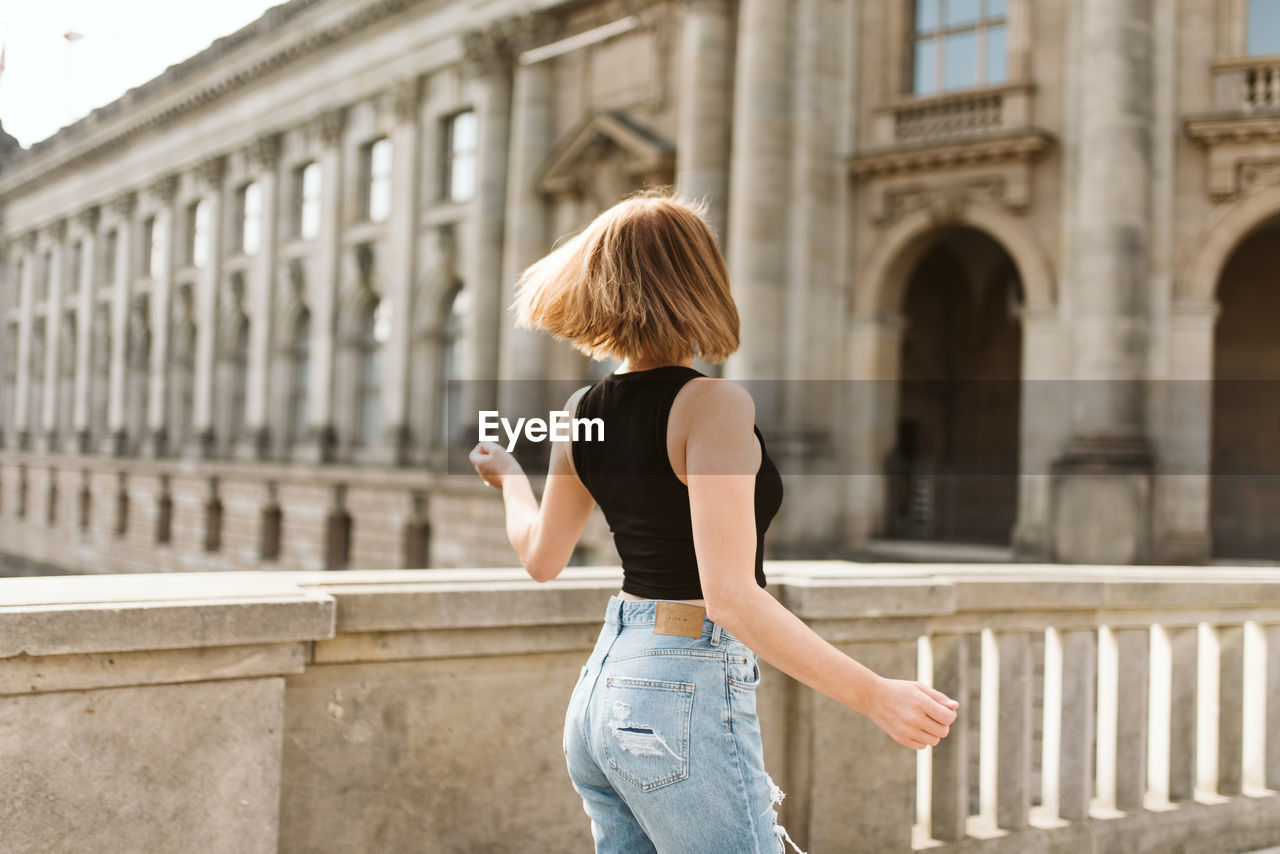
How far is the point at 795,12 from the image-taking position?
19.0m

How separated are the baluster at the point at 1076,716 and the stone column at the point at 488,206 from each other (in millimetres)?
21420

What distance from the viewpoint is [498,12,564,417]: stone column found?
77.4 ft

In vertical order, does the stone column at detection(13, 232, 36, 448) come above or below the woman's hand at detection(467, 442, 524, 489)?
above

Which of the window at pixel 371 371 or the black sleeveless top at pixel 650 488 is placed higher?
the window at pixel 371 371

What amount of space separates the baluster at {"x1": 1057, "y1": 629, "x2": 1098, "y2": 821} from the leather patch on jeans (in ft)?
8.39

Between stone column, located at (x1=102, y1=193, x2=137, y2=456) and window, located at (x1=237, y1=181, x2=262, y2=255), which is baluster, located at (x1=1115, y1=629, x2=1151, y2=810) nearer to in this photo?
window, located at (x1=237, y1=181, x2=262, y2=255)

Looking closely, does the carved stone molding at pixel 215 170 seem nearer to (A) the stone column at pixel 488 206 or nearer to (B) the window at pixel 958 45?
(A) the stone column at pixel 488 206

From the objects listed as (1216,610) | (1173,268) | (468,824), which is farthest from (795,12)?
(468,824)

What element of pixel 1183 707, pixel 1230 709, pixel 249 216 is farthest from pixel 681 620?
pixel 249 216

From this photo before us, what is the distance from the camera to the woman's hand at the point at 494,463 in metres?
2.48

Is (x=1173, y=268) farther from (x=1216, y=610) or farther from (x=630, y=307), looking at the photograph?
(x=630, y=307)

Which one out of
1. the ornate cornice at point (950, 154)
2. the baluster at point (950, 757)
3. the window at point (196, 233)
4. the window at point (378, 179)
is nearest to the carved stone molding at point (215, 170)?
the window at point (196, 233)

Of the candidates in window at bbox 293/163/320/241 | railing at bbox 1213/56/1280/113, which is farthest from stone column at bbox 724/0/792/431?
window at bbox 293/163/320/241

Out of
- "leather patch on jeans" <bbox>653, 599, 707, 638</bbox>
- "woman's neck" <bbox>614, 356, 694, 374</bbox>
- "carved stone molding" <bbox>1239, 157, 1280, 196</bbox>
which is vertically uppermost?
"carved stone molding" <bbox>1239, 157, 1280, 196</bbox>
